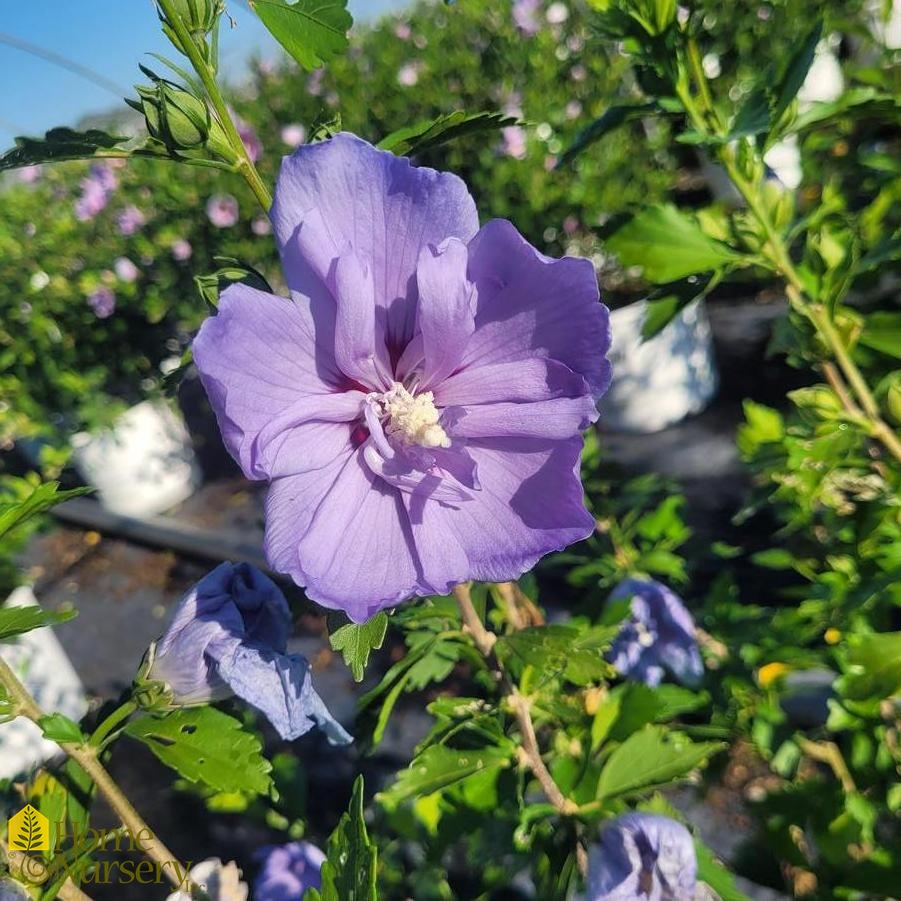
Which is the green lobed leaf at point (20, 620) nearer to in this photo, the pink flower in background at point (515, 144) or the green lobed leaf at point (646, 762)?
the green lobed leaf at point (646, 762)

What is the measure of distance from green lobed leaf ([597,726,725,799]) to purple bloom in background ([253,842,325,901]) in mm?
386

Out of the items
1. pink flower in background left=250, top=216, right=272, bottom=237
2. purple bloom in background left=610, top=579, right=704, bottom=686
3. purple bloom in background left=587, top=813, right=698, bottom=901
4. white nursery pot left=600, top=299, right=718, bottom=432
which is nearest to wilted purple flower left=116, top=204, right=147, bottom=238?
pink flower in background left=250, top=216, right=272, bottom=237

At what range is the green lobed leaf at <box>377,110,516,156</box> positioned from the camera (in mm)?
670

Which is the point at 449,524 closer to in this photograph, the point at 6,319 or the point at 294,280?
the point at 294,280

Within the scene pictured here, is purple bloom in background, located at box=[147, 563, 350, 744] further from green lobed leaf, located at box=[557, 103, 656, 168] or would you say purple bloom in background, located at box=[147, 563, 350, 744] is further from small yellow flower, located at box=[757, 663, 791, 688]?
small yellow flower, located at box=[757, 663, 791, 688]

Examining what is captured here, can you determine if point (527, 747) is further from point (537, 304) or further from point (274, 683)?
point (537, 304)

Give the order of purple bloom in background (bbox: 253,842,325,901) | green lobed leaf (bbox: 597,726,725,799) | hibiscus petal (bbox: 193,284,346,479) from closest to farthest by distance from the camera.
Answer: hibiscus petal (bbox: 193,284,346,479)
green lobed leaf (bbox: 597,726,725,799)
purple bloom in background (bbox: 253,842,325,901)

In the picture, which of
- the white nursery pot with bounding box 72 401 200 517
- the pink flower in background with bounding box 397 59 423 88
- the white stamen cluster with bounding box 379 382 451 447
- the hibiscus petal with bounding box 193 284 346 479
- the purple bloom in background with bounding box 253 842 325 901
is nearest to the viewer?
the hibiscus petal with bounding box 193 284 346 479

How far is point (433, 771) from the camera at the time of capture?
871 mm

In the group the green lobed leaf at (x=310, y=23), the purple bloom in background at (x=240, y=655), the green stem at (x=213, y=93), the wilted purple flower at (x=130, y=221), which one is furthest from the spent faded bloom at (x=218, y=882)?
the wilted purple flower at (x=130, y=221)

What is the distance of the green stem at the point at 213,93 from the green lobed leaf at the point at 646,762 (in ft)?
2.45

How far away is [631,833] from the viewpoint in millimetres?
834

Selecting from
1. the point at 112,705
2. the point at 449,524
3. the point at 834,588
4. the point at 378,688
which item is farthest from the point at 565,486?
the point at 834,588

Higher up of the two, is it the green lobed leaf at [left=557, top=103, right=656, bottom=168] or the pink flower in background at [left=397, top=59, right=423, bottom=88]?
the pink flower in background at [left=397, top=59, right=423, bottom=88]
